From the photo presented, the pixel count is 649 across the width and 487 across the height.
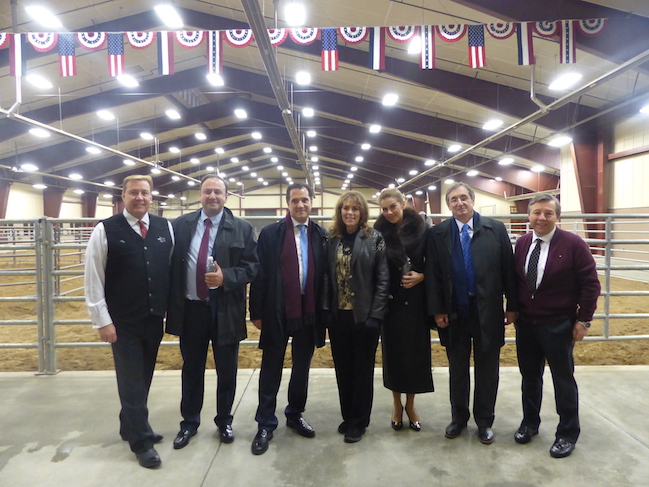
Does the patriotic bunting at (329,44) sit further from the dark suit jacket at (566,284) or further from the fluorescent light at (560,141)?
the fluorescent light at (560,141)

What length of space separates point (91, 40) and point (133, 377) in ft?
19.6

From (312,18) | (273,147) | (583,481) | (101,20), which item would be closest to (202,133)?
(273,147)

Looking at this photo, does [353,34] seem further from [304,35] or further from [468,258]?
[468,258]

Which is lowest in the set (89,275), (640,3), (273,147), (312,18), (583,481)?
(583,481)

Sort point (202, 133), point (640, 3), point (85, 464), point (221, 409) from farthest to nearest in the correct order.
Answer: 1. point (202, 133)
2. point (640, 3)
3. point (221, 409)
4. point (85, 464)

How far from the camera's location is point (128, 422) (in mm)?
2195

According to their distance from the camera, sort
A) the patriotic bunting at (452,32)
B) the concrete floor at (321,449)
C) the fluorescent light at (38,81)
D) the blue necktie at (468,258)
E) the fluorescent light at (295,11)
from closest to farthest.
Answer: the concrete floor at (321,449) < the blue necktie at (468,258) < the fluorescent light at (295,11) < the patriotic bunting at (452,32) < the fluorescent light at (38,81)

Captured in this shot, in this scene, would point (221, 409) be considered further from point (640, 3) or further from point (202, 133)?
point (202, 133)

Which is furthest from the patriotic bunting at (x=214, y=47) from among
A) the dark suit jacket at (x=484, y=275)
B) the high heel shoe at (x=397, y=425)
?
the high heel shoe at (x=397, y=425)

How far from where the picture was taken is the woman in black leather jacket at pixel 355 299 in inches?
89.7

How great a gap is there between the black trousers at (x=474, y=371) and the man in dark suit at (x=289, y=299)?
90 cm

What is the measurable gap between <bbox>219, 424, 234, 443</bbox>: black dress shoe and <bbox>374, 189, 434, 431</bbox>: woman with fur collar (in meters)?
1.11

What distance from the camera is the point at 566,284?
2217 millimetres

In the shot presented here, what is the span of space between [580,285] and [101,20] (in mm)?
9790
